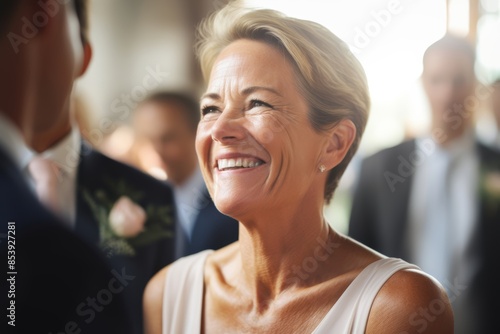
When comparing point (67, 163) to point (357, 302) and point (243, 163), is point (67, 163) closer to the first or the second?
point (243, 163)

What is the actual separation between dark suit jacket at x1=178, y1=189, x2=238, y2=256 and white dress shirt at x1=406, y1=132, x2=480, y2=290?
1.52 feet

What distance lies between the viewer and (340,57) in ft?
5.06

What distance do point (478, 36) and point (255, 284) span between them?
2.82 feet

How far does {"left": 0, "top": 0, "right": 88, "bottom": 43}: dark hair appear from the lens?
1.70 metres

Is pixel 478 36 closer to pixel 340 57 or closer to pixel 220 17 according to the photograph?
pixel 340 57

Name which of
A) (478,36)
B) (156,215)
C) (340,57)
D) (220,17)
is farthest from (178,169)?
(478,36)

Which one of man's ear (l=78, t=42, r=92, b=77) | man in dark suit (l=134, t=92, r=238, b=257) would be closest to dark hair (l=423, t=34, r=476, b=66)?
man in dark suit (l=134, t=92, r=238, b=257)

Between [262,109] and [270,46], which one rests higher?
[270,46]

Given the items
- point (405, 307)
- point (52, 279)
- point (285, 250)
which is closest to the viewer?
point (405, 307)

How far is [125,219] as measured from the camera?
5.56 feet

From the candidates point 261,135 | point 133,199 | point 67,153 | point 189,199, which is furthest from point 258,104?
point 67,153

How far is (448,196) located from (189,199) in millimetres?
680

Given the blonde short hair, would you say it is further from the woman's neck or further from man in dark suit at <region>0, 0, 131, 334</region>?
man in dark suit at <region>0, 0, 131, 334</region>

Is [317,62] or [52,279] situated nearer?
[317,62]
